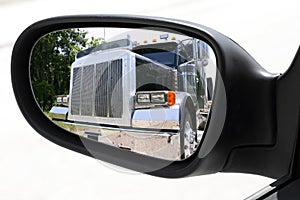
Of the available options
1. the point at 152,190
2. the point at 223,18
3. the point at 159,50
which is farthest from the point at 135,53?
the point at 223,18

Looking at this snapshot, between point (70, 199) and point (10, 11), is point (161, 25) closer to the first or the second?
point (70, 199)

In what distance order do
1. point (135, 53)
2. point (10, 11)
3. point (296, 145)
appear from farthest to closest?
point (10, 11), point (135, 53), point (296, 145)

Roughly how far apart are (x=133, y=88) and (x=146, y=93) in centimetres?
3

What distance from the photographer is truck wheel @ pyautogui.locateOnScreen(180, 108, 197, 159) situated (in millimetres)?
534

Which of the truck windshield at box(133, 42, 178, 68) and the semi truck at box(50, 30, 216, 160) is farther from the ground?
the truck windshield at box(133, 42, 178, 68)

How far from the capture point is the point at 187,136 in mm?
541

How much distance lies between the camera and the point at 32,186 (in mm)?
1179

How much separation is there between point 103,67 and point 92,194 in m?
0.56

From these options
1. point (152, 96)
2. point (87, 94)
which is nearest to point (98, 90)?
point (87, 94)

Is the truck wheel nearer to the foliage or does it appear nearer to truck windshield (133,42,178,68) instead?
truck windshield (133,42,178,68)

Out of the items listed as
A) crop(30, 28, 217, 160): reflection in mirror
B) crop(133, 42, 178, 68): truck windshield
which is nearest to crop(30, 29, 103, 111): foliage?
crop(30, 28, 217, 160): reflection in mirror

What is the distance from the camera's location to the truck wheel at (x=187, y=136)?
53cm

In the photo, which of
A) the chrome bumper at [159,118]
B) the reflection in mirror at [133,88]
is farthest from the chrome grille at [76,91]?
the chrome bumper at [159,118]

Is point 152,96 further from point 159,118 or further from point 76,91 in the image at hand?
point 76,91
